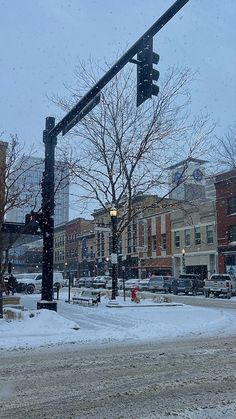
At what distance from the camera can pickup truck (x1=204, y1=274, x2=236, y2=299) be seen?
3688 cm

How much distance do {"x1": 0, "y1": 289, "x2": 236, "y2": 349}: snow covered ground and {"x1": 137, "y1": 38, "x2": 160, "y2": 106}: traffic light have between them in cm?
595

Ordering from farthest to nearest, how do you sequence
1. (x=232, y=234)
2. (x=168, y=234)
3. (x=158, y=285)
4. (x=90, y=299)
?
(x=168, y=234)
(x=232, y=234)
(x=158, y=285)
(x=90, y=299)

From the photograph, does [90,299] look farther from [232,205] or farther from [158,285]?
[232,205]

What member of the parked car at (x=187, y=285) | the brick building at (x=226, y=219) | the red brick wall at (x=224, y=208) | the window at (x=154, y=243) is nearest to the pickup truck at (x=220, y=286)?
the parked car at (x=187, y=285)

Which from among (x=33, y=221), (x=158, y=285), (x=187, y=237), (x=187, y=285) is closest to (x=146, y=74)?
(x=33, y=221)

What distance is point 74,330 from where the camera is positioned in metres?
13.3

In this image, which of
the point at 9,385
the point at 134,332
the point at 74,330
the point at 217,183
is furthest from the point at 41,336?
the point at 217,183

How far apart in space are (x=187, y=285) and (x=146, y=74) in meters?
32.7

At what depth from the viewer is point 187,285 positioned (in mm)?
41031

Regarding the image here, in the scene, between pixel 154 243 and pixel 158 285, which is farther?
pixel 154 243

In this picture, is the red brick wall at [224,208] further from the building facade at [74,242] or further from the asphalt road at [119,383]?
the building facade at [74,242]

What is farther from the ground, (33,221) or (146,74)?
(146,74)

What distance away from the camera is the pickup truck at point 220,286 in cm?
3688

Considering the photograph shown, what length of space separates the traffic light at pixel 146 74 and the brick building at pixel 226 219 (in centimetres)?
3948
